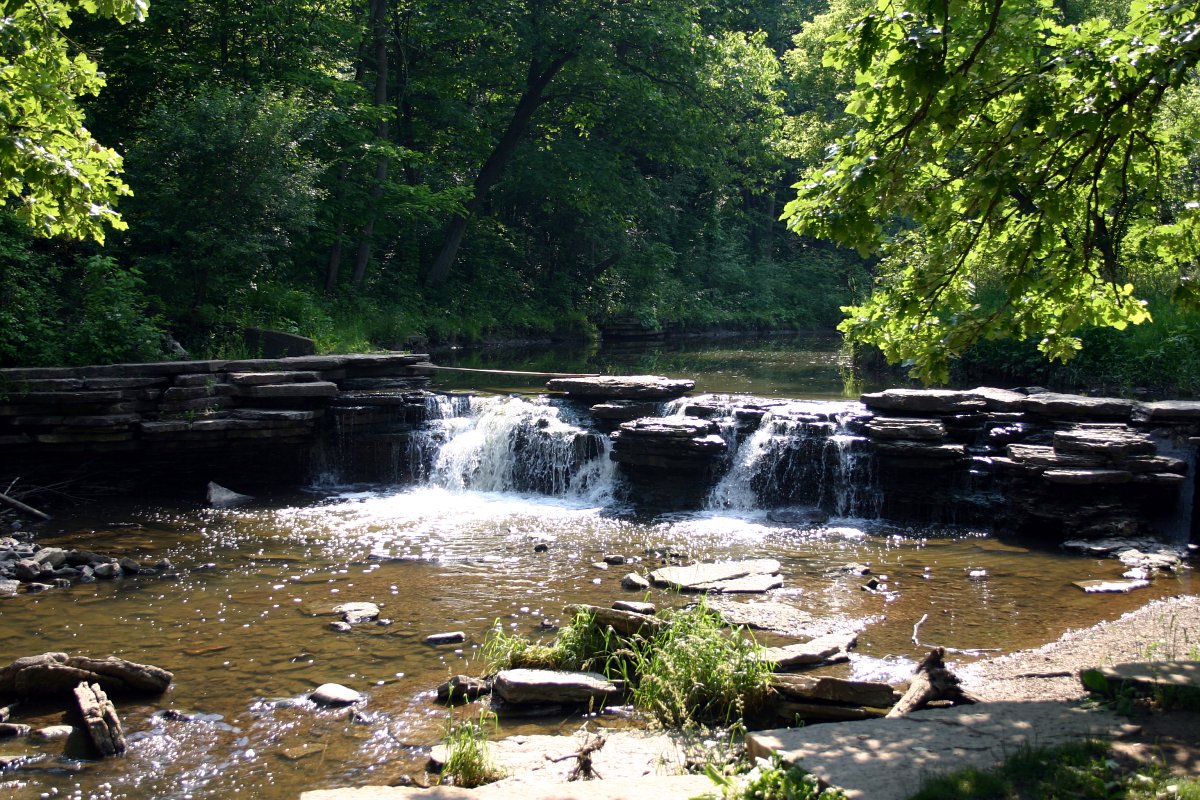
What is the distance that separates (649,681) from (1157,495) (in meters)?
7.41

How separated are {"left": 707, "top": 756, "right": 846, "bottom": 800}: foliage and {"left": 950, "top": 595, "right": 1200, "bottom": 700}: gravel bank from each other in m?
1.93

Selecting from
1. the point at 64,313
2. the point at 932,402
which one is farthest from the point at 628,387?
the point at 64,313

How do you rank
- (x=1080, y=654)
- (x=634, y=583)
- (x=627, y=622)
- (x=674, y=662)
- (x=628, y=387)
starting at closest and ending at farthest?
(x=674, y=662) → (x=1080, y=654) → (x=627, y=622) → (x=634, y=583) → (x=628, y=387)

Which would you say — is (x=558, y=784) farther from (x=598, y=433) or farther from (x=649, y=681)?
(x=598, y=433)

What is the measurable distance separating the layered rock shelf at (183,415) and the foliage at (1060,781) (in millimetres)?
10614

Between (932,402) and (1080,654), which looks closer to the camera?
(1080,654)

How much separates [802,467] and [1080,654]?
602 centimetres

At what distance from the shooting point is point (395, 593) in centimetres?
855

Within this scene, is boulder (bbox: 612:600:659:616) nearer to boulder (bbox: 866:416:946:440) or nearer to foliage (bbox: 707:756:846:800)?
foliage (bbox: 707:756:846:800)

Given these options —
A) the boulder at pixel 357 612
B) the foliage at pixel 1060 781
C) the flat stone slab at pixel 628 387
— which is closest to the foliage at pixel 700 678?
the foliage at pixel 1060 781

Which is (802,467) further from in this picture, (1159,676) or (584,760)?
(584,760)

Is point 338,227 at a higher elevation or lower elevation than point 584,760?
higher

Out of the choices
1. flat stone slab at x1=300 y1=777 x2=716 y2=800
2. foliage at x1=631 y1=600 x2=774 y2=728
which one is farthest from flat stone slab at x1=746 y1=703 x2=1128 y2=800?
foliage at x1=631 y1=600 x2=774 y2=728

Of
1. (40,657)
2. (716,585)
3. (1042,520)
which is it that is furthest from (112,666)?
Result: (1042,520)
